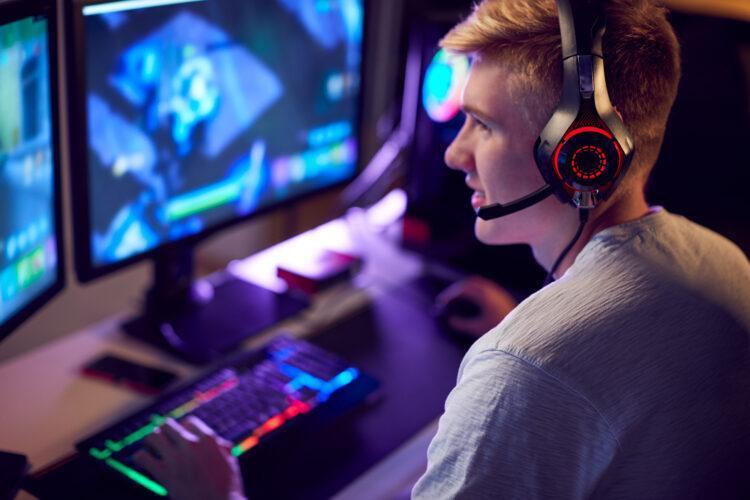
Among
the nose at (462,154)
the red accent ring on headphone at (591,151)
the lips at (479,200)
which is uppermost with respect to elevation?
the red accent ring on headphone at (591,151)

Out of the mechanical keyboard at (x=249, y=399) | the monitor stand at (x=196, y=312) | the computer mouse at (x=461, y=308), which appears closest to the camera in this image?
the mechanical keyboard at (x=249, y=399)

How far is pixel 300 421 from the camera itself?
1.04 m

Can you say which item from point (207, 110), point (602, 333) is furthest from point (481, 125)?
point (207, 110)

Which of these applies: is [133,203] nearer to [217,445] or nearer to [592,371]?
[217,445]

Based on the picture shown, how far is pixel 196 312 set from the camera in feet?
4.36

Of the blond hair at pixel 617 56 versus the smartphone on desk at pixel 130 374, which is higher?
the blond hair at pixel 617 56

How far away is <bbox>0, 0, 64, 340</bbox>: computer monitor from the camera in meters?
0.90

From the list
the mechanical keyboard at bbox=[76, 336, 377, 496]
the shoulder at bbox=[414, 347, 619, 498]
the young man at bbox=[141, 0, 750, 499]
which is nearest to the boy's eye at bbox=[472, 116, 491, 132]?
the young man at bbox=[141, 0, 750, 499]

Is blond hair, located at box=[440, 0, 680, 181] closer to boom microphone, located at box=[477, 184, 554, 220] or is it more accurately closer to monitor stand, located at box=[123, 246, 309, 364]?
boom microphone, located at box=[477, 184, 554, 220]

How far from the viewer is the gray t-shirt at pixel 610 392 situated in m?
0.74

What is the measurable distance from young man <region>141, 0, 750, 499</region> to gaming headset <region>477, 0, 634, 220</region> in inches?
1.6

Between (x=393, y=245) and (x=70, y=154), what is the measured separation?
763 mm

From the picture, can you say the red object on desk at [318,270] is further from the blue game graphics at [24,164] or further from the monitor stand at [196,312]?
the blue game graphics at [24,164]

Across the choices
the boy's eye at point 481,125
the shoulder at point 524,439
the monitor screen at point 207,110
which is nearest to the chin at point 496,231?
the boy's eye at point 481,125
